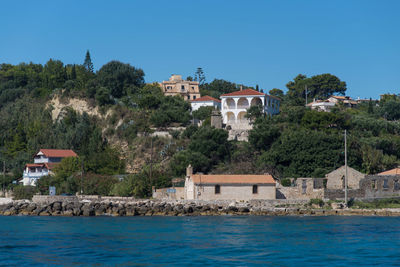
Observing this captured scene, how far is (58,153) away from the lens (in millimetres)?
65875

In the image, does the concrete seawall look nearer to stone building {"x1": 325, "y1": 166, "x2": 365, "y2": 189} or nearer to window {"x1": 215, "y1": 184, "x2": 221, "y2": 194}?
window {"x1": 215, "y1": 184, "x2": 221, "y2": 194}

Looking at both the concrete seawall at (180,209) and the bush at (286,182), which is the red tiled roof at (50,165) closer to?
the concrete seawall at (180,209)

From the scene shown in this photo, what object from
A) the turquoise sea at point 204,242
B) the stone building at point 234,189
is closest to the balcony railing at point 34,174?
the stone building at point 234,189

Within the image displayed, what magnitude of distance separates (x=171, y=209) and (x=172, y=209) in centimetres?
8

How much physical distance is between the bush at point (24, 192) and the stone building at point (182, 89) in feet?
121

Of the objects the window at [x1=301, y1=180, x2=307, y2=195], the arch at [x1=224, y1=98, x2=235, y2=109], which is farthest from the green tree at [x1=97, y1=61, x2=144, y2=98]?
the window at [x1=301, y1=180, x2=307, y2=195]

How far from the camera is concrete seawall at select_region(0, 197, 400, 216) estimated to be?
43.4m

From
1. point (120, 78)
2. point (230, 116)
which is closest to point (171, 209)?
point (230, 116)

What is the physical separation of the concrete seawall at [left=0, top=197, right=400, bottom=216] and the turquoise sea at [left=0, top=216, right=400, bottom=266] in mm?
4159

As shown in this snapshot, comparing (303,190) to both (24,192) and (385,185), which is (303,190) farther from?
(24,192)

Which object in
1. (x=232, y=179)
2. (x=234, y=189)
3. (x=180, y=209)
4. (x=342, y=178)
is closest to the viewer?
(x=180, y=209)

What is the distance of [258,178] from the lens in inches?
1857

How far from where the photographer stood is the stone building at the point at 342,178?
4816 centimetres

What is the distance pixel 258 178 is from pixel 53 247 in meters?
23.7
